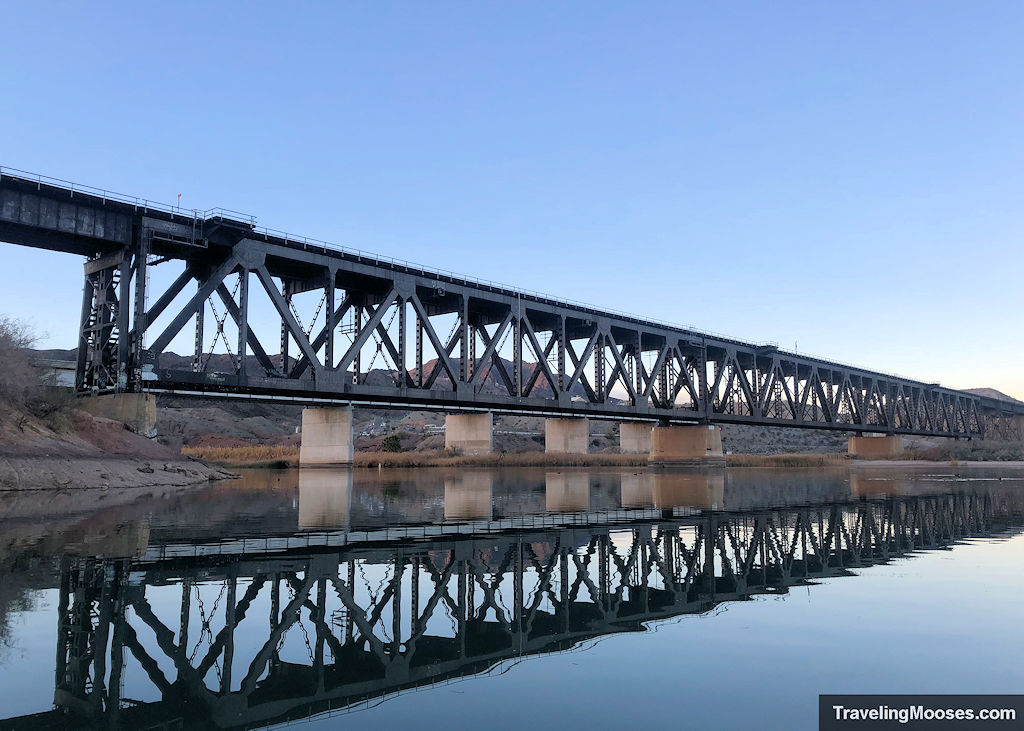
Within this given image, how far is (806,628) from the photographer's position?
10.2m

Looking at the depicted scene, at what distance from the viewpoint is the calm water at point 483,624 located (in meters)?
7.09

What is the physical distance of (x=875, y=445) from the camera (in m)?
134

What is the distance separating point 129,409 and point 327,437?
1026 inches

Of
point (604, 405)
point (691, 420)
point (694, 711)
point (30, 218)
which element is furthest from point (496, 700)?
point (691, 420)

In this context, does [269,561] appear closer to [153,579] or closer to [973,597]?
[153,579]

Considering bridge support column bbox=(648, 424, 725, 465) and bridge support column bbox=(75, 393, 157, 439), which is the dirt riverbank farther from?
bridge support column bbox=(648, 424, 725, 465)

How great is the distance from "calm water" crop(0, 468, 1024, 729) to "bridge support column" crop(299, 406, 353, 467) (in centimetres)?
4850

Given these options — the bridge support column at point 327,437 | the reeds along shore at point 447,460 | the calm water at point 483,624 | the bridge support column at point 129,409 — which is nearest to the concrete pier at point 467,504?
the calm water at point 483,624

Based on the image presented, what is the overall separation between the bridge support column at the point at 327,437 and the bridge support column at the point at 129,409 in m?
24.0

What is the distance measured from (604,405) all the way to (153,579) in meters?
66.5

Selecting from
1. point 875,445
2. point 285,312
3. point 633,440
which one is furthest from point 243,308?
point 875,445

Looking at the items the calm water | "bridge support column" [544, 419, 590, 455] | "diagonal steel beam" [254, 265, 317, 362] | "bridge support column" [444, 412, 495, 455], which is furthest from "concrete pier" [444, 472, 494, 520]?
"bridge support column" [544, 419, 590, 455]

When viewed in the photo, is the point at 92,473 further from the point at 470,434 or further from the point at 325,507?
the point at 470,434

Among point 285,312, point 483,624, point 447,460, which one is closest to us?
point 483,624
